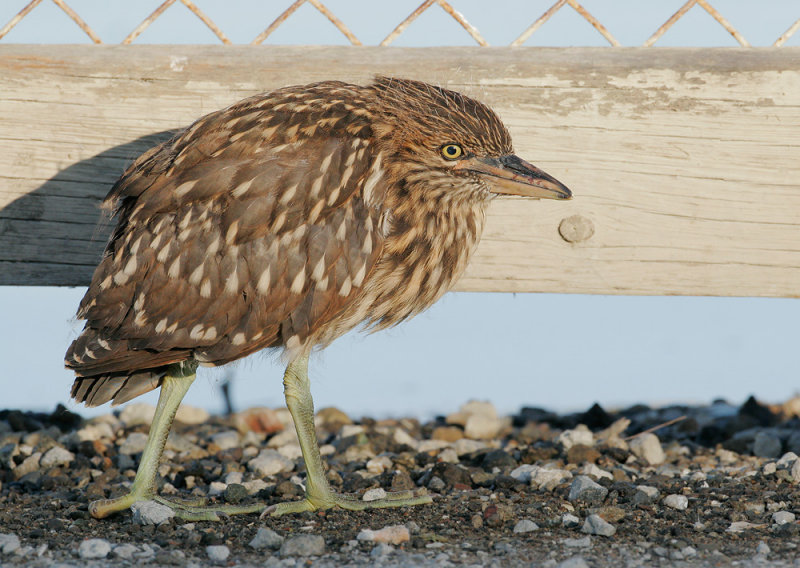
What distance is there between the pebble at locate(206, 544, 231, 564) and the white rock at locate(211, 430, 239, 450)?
9.16 ft

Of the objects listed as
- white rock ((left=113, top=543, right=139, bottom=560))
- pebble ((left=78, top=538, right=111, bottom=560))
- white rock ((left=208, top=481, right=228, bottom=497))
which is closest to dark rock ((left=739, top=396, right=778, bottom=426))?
white rock ((left=208, top=481, right=228, bottom=497))

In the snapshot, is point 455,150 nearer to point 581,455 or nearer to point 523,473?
point 523,473

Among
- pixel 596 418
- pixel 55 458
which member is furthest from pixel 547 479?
pixel 55 458

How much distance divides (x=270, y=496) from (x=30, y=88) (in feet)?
9.16

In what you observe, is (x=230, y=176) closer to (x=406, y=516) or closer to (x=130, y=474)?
(x=406, y=516)

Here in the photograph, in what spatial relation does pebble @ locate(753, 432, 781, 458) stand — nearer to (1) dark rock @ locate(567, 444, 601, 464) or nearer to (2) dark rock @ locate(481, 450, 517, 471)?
(1) dark rock @ locate(567, 444, 601, 464)

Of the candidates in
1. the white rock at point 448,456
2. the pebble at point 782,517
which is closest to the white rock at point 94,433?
the white rock at point 448,456

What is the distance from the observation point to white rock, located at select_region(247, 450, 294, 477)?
595 cm

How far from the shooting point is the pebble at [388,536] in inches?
164

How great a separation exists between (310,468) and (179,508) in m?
0.68

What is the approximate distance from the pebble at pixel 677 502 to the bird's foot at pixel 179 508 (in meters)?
2.02

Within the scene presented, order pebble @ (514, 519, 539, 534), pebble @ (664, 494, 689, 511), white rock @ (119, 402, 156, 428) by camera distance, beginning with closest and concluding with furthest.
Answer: pebble @ (514, 519, 539, 534), pebble @ (664, 494, 689, 511), white rock @ (119, 402, 156, 428)

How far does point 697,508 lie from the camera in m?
4.73

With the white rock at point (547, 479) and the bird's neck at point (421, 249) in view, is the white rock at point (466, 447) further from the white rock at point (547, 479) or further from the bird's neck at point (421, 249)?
the bird's neck at point (421, 249)
